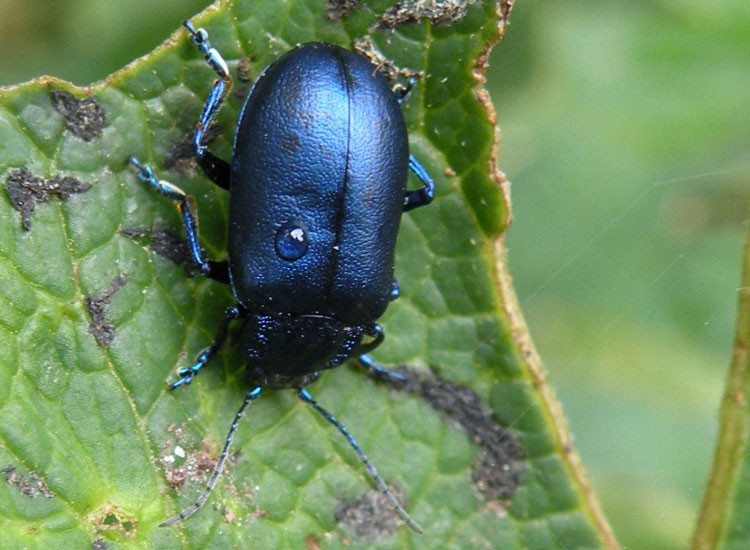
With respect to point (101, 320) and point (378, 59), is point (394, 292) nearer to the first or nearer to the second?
point (378, 59)

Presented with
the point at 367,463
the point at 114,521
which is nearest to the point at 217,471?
the point at 114,521

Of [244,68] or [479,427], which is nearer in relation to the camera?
[244,68]

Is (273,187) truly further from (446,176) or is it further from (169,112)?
(446,176)

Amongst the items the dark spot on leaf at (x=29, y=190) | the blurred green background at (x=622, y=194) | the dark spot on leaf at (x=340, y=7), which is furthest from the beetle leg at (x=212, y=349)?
the blurred green background at (x=622, y=194)

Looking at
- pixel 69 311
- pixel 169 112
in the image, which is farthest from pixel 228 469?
pixel 169 112

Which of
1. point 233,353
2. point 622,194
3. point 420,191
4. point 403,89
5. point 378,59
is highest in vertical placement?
point 378,59

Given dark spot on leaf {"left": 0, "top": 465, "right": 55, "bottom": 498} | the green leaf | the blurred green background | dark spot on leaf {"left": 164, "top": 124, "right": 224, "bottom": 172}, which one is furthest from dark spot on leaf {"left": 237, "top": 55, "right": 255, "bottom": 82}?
the blurred green background
